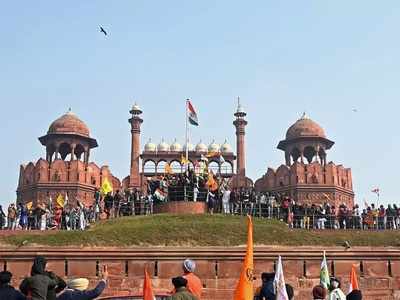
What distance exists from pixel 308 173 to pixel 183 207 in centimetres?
1988

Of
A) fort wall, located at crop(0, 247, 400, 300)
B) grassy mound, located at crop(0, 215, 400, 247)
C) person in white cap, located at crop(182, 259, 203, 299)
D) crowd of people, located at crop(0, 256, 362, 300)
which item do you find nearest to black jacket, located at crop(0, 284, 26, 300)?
crowd of people, located at crop(0, 256, 362, 300)

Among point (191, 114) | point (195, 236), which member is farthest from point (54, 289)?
point (191, 114)

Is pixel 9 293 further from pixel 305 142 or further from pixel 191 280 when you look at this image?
pixel 305 142

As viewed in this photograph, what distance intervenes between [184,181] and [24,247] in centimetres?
831

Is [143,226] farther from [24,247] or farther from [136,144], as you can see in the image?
[136,144]

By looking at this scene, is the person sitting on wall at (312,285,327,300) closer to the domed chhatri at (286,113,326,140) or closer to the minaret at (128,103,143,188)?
the domed chhatri at (286,113,326,140)

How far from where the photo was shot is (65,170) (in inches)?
1623

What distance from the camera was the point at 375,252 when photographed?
17188 mm

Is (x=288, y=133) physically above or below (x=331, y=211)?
above

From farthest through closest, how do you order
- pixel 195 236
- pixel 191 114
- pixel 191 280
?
1. pixel 191 114
2. pixel 195 236
3. pixel 191 280

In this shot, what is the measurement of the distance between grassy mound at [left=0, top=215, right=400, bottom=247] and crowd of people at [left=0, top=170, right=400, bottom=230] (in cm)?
187

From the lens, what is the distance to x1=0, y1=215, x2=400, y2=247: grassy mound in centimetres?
1762

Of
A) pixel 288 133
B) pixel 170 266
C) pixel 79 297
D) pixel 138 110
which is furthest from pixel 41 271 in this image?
pixel 138 110

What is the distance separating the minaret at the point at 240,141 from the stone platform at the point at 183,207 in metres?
24.7
